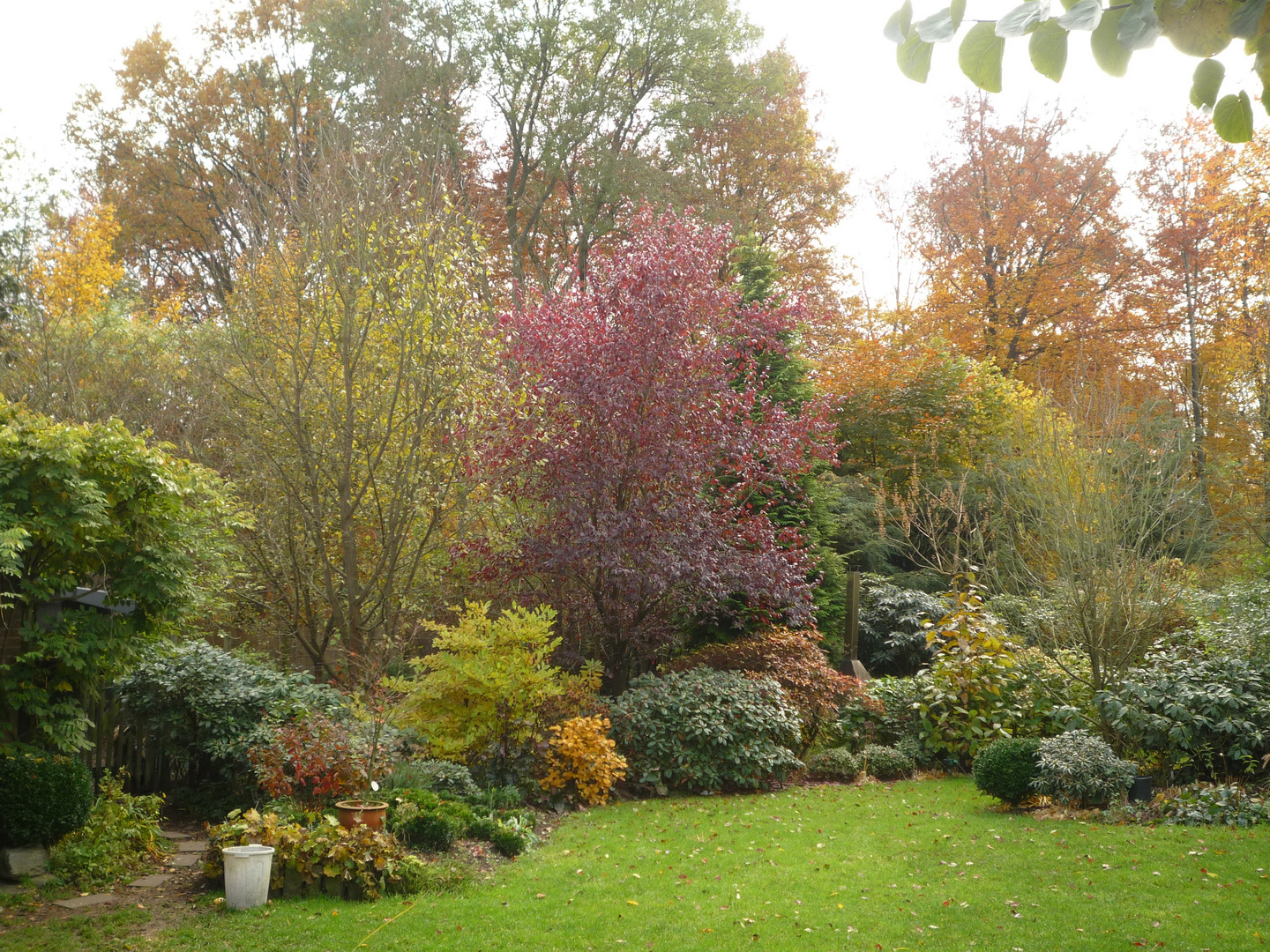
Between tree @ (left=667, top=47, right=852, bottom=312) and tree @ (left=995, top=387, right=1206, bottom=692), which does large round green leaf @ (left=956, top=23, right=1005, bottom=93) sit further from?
tree @ (left=667, top=47, right=852, bottom=312)

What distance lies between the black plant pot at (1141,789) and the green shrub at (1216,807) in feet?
0.81

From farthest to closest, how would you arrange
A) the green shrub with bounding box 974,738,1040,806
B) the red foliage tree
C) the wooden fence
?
the red foliage tree → the green shrub with bounding box 974,738,1040,806 → the wooden fence

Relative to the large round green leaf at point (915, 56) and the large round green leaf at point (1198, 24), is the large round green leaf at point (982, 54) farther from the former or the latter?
the large round green leaf at point (1198, 24)

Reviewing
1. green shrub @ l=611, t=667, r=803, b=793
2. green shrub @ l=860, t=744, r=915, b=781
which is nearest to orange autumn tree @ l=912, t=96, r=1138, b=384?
green shrub @ l=860, t=744, r=915, b=781

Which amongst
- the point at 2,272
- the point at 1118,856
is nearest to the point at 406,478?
the point at 1118,856

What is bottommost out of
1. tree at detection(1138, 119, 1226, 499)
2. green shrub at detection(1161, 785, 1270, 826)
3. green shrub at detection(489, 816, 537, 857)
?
green shrub at detection(489, 816, 537, 857)

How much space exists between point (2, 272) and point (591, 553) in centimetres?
1316

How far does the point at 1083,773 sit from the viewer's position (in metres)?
7.74

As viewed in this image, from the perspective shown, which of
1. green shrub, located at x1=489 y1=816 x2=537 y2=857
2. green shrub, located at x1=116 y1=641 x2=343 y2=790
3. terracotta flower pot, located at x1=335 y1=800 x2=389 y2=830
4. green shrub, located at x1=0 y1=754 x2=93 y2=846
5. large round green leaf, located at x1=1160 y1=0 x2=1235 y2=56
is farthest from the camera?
green shrub, located at x1=116 y1=641 x2=343 y2=790

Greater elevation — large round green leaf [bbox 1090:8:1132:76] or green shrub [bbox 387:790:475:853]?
large round green leaf [bbox 1090:8:1132:76]

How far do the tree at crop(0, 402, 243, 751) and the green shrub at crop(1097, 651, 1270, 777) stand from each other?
8.00 meters

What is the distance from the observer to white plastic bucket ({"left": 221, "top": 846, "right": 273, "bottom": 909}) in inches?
210

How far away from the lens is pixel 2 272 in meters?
16.1

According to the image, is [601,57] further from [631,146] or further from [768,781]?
[768,781]
